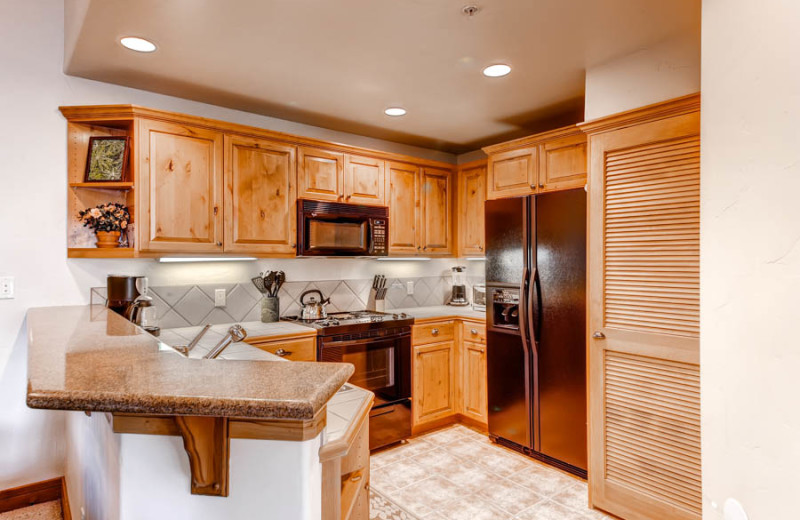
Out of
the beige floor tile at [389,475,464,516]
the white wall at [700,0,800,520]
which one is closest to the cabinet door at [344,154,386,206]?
the beige floor tile at [389,475,464,516]

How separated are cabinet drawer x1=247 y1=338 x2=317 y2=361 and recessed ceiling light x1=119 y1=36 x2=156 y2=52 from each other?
167 cm

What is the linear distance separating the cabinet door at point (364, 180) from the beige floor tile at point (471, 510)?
7.15 feet

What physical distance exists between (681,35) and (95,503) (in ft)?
9.83

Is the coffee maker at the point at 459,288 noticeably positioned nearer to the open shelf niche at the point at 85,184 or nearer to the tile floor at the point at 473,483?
the tile floor at the point at 473,483

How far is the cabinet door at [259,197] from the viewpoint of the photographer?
113 inches

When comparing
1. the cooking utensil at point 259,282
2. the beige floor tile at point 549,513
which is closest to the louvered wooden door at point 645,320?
the beige floor tile at point 549,513

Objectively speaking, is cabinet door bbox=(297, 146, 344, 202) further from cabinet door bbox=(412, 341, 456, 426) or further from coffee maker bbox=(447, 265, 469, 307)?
coffee maker bbox=(447, 265, 469, 307)

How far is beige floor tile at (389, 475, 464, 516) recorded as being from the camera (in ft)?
8.01

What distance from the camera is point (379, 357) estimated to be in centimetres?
323

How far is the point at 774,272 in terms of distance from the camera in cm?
81

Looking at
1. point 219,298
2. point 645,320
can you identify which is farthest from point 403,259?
point 645,320

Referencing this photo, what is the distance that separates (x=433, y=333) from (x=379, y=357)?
20.9 inches

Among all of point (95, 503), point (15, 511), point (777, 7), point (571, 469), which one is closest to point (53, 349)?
point (95, 503)

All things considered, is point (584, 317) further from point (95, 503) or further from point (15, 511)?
point (15, 511)
